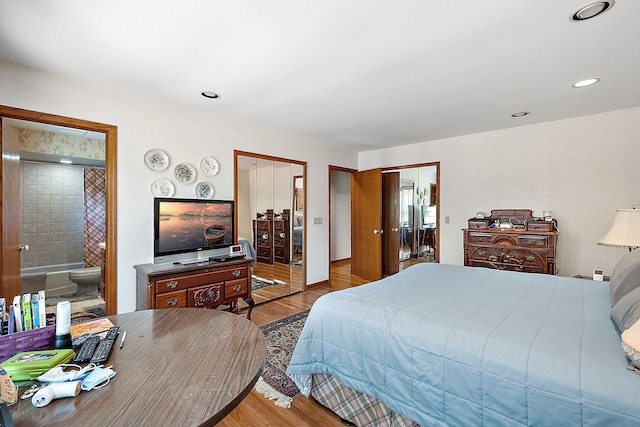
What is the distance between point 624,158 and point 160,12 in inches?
185

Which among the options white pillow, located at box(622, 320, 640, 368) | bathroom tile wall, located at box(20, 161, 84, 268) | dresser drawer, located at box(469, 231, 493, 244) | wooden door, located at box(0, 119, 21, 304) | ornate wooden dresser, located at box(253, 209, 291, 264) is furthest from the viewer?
bathroom tile wall, located at box(20, 161, 84, 268)

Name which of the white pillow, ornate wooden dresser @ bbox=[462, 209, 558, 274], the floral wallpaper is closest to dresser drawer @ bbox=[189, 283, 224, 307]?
the white pillow

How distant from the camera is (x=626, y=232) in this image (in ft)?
7.17

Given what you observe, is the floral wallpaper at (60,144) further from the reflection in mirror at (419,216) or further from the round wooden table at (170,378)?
the reflection in mirror at (419,216)

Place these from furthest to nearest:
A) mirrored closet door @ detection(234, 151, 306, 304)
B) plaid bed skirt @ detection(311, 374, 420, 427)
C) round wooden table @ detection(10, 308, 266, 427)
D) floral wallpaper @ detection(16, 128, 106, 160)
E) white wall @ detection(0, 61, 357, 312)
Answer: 1. floral wallpaper @ detection(16, 128, 106, 160)
2. mirrored closet door @ detection(234, 151, 306, 304)
3. white wall @ detection(0, 61, 357, 312)
4. plaid bed skirt @ detection(311, 374, 420, 427)
5. round wooden table @ detection(10, 308, 266, 427)

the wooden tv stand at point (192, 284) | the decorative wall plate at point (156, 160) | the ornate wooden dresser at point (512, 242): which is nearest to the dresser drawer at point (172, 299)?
the wooden tv stand at point (192, 284)

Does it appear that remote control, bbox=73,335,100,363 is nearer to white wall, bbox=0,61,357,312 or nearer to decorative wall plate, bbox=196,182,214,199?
white wall, bbox=0,61,357,312

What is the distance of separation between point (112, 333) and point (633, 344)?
202 cm

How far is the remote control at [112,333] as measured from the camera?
4.03 ft

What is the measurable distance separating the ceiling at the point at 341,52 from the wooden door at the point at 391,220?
88.6 inches

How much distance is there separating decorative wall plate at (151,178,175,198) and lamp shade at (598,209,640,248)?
13.0 feet

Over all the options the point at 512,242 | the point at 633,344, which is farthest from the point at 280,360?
the point at 512,242

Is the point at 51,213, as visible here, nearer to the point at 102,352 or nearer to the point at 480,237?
the point at 102,352

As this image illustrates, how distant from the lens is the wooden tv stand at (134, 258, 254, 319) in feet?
8.65
